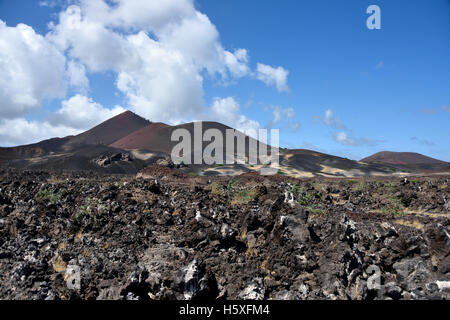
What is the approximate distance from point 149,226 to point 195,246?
1974 mm

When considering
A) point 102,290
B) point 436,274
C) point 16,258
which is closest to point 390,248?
point 436,274

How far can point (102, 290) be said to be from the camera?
516cm

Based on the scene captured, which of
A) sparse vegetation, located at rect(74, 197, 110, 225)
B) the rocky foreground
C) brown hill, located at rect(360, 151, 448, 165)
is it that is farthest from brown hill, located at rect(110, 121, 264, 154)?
the rocky foreground

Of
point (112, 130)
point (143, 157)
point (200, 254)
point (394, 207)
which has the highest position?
point (112, 130)

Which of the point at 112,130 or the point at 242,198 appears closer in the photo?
the point at 242,198

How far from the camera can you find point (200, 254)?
6633 mm

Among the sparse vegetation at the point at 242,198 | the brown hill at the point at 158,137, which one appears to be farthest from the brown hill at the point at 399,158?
the sparse vegetation at the point at 242,198

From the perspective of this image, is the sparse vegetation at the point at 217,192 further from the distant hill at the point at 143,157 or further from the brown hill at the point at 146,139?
the brown hill at the point at 146,139

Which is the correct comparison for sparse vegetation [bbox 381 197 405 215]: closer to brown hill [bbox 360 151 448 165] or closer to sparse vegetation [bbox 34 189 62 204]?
sparse vegetation [bbox 34 189 62 204]

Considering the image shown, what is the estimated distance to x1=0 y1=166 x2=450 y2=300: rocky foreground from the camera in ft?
17.4

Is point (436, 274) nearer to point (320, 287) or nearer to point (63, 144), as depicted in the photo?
point (320, 287)

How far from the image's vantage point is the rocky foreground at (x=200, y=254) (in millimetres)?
5293

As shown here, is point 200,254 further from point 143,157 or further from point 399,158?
point 399,158

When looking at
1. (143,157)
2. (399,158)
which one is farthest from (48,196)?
(399,158)
